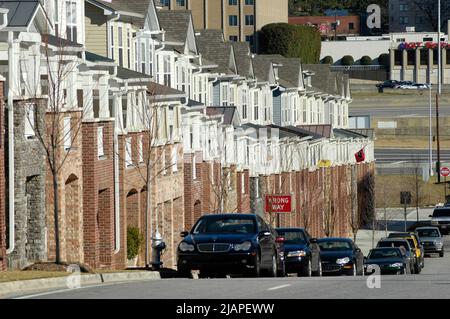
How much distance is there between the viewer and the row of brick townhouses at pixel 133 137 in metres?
31.8

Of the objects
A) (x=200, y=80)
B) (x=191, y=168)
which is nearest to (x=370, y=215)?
(x=200, y=80)

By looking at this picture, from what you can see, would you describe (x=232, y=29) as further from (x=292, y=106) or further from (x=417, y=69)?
(x=292, y=106)

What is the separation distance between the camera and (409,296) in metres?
19.8

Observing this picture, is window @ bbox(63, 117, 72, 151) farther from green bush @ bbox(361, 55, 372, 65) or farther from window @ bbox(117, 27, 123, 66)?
green bush @ bbox(361, 55, 372, 65)

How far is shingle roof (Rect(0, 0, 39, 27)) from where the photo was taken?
32.1 metres

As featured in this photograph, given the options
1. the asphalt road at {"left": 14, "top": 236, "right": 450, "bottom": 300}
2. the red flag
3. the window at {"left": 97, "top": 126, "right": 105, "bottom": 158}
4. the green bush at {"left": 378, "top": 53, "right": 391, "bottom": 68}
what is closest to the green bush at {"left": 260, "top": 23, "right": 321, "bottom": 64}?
the green bush at {"left": 378, "top": 53, "right": 391, "bottom": 68}

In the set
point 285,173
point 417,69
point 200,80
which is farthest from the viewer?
point 417,69

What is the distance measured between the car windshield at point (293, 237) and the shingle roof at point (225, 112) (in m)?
20.1

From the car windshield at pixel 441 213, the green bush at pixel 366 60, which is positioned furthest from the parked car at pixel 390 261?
the green bush at pixel 366 60

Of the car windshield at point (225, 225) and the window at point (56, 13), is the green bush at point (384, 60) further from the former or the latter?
the car windshield at point (225, 225)

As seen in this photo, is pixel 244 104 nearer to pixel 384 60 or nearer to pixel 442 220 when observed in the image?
pixel 442 220

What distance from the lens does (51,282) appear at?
2480cm

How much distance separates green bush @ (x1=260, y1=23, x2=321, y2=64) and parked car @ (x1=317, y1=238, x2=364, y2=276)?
4151 inches

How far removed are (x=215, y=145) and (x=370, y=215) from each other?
38.4 m
